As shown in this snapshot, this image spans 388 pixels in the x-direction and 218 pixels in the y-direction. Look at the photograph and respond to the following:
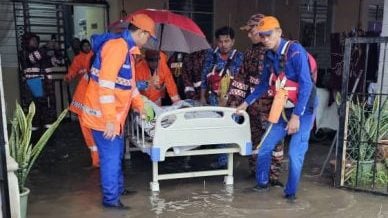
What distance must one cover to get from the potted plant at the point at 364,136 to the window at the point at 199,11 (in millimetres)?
4227

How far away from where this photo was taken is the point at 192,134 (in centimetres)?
390

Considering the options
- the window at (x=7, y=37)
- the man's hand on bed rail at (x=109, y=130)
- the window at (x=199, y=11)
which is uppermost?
the window at (x=199, y=11)

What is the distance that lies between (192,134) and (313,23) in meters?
6.58

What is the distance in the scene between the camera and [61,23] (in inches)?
284

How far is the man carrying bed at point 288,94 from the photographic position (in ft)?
11.7

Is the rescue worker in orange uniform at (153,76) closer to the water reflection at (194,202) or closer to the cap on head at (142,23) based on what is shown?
the water reflection at (194,202)

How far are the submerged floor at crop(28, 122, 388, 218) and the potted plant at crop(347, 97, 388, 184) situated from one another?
0.91ft

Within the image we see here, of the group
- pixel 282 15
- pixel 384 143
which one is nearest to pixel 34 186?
pixel 384 143

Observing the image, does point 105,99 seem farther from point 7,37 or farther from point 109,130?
point 7,37

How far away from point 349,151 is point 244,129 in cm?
110

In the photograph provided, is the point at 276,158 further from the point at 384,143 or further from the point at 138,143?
the point at 138,143

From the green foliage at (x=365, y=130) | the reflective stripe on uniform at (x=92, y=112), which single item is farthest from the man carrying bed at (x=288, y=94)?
the reflective stripe on uniform at (x=92, y=112)

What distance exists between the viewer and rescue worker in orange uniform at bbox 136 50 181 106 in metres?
4.80

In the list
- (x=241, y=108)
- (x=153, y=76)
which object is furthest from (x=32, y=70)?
(x=241, y=108)
